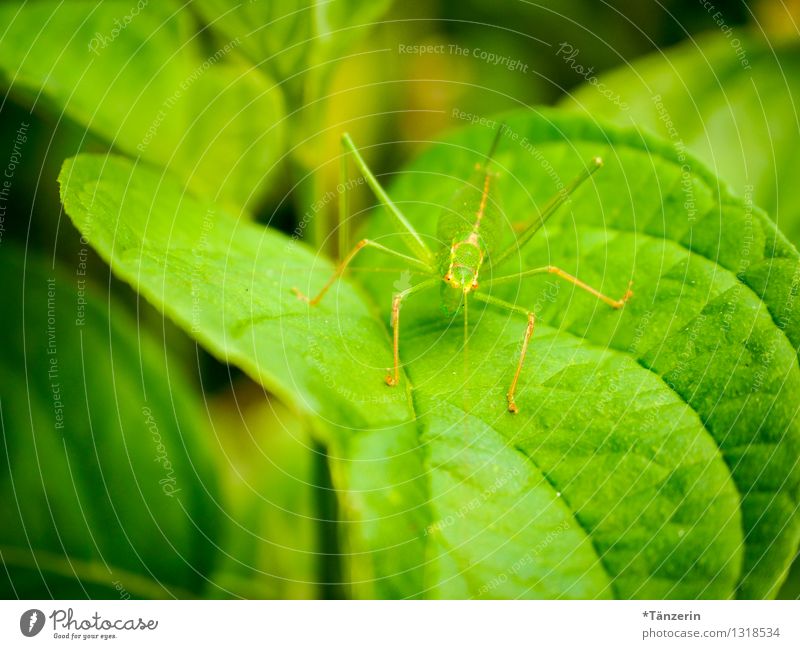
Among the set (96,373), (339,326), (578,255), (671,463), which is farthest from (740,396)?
(96,373)

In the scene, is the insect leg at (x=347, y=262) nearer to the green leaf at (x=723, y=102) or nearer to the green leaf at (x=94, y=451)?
the green leaf at (x=94, y=451)

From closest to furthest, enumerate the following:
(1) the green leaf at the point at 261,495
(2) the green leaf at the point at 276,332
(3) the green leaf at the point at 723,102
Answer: (2) the green leaf at the point at 276,332
(1) the green leaf at the point at 261,495
(3) the green leaf at the point at 723,102

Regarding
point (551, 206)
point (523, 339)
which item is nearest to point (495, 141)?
point (551, 206)

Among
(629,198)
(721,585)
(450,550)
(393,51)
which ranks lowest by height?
(721,585)

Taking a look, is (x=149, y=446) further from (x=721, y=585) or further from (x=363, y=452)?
(x=721, y=585)

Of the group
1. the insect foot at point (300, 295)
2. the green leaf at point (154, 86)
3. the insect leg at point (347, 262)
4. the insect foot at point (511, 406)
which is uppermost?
the green leaf at point (154, 86)

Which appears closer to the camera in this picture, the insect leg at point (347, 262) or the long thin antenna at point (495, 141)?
the insect leg at point (347, 262)

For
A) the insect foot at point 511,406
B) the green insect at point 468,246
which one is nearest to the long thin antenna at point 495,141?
the green insect at point 468,246
